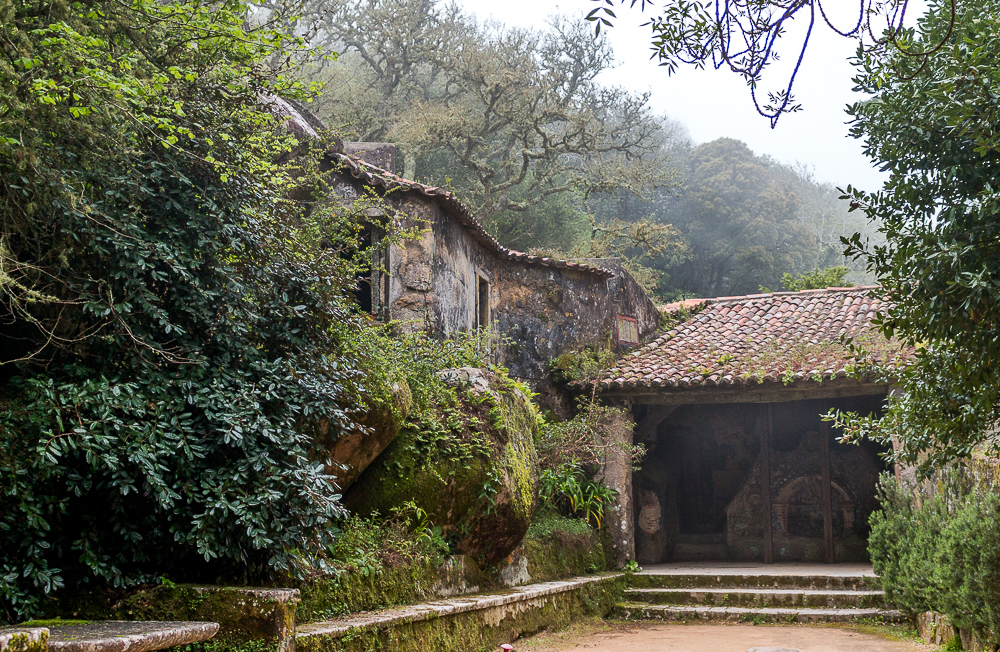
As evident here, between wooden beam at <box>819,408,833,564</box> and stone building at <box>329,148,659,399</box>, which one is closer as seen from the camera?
stone building at <box>329,148,659,399</box>

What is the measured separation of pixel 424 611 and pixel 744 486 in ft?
36.3

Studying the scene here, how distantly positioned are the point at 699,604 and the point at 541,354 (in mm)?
4883

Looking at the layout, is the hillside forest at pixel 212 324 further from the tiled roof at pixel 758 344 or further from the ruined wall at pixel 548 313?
the ruined wall at pixel 548 313

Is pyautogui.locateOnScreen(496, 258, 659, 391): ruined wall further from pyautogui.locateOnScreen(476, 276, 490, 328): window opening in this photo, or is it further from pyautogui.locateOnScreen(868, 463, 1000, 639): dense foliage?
pyautogui.locateOnScreen(868, 463, 1000, 639): dense foliage

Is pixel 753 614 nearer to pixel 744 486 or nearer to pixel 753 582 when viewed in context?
pixel 753 582

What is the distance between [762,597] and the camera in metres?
11.3

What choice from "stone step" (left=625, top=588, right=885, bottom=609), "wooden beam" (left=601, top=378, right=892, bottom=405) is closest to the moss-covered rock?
"stone step" (left=625, top=588, right=885, bottom=609)

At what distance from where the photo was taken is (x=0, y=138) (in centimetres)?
416

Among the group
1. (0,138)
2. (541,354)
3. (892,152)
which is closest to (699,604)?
(541,354)

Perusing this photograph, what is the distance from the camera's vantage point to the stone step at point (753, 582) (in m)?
11.6

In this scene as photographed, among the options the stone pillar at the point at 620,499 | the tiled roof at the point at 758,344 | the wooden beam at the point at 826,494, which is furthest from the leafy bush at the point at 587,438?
the wooden beam at the point at 826,494

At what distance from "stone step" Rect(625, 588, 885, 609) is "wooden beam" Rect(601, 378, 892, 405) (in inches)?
121

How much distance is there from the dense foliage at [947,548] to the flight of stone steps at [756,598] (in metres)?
1.07

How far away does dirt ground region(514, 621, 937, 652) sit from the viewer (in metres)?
8.52
